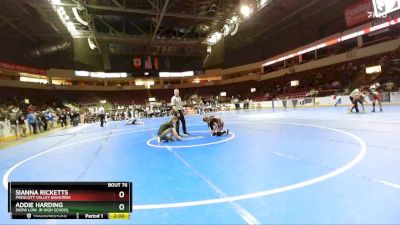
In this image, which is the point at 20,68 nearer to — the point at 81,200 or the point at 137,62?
the point at 137,62

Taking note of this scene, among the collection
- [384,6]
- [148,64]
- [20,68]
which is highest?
[148,64]

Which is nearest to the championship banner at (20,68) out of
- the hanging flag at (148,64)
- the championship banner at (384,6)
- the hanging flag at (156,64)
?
the hanging flag at (148,64)

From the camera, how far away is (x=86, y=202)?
89.0 inches

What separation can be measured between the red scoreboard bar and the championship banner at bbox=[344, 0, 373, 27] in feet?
95.9

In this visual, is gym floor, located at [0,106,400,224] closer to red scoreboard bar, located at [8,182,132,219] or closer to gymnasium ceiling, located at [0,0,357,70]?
red scoreboard bar, located at [8,182,132,219]

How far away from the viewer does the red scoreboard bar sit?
224cm

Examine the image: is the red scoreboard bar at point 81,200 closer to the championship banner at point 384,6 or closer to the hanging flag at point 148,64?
the championship banner at point 384,6

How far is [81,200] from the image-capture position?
2.26 m

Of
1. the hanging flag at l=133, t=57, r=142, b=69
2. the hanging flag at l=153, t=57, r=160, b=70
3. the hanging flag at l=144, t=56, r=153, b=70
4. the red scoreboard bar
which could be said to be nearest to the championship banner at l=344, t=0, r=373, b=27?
the red scoreboard bar

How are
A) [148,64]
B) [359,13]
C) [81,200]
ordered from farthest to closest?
1. [148,64]
2. [359,13]
3. [81,200]

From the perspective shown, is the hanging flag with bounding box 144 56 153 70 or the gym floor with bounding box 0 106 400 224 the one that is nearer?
the gym floor with bounding box 0 106 400 224

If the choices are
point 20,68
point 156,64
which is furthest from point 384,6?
point 20,68

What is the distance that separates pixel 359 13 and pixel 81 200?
31.0m

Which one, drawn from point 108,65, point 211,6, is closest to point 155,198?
point 211,6
